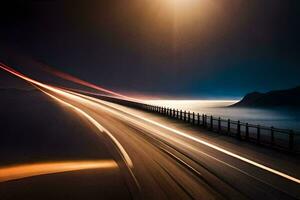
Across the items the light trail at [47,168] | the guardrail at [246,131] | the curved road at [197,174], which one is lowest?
the light trail at [47,168]

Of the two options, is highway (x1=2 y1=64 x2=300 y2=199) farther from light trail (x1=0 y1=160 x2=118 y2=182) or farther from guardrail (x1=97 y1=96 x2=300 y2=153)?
guardrail (x1=97 y1=96 x2=300 y2=153)

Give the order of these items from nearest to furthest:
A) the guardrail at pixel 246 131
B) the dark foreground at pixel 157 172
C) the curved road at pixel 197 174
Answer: the curved road at pixel 197 174 → the dark foreground at pixel 157 172 → the guardrail at pixel 246 131

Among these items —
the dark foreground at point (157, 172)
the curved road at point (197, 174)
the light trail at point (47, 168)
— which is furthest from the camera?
the light trail at point (47, 168)

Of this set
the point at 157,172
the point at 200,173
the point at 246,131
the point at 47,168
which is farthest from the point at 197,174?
the point at 246,131

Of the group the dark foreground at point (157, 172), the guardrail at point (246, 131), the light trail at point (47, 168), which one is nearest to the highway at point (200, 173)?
the dark foreground at point (157, 172)

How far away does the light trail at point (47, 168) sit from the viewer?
506 inches

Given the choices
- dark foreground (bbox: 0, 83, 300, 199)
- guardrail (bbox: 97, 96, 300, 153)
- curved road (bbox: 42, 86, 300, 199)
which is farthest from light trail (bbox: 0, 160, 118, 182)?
guardrail (bbox: 97, 96, 300, 153)

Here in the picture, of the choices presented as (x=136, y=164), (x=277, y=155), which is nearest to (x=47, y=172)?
(x=136, y=164)

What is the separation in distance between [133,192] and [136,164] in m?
3.93

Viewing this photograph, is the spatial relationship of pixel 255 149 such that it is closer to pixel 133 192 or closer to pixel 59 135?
pixel 133 192

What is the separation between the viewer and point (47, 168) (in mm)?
13945

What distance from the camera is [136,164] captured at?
13352 millimetres

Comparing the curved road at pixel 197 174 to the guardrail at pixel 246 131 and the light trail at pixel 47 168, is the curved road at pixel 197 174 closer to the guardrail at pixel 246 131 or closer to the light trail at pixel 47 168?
the light trail at pixel 47 168

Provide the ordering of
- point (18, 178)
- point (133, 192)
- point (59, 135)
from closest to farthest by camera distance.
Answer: point (133, 192) → point (18, 178) → point (59, 135)
